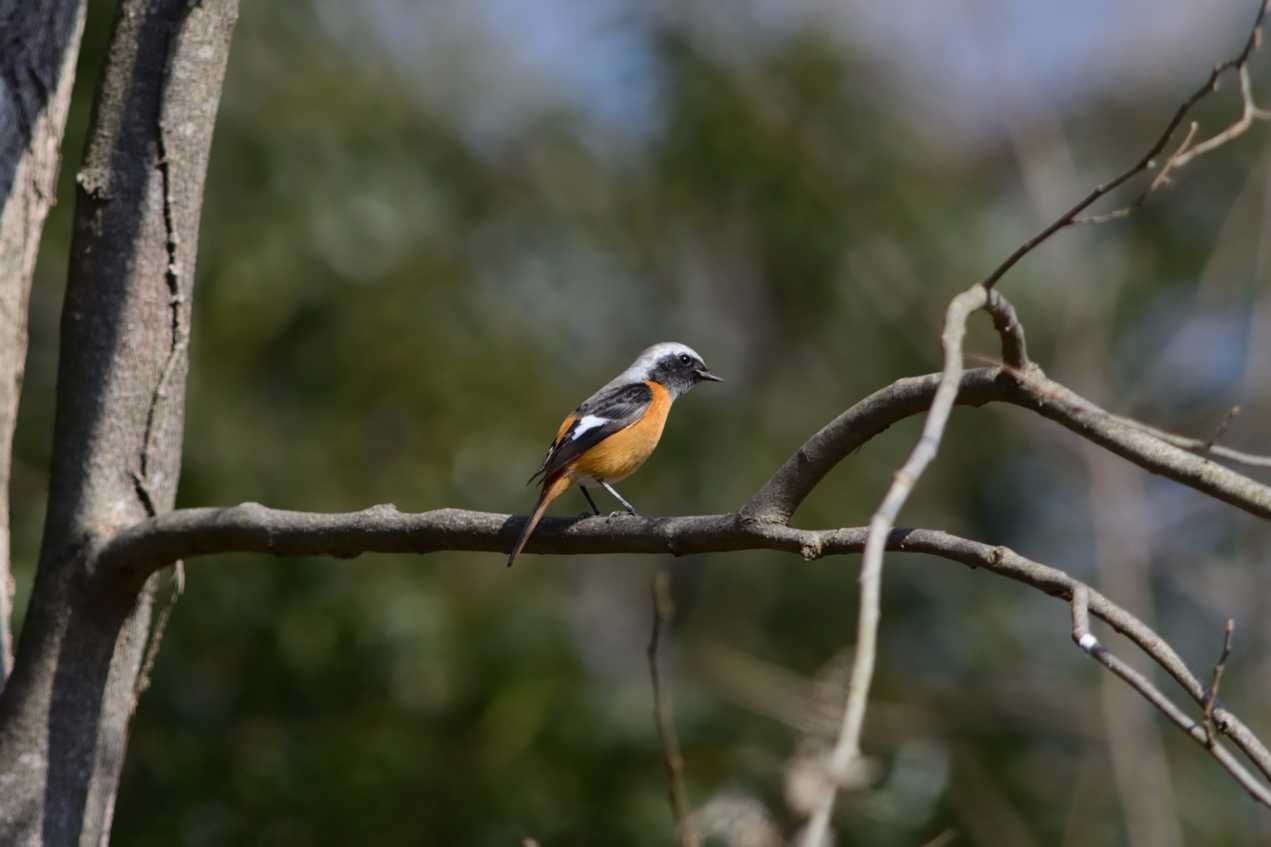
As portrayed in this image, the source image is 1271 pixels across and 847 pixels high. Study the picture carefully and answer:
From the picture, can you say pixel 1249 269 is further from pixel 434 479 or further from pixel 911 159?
pixel 434 479

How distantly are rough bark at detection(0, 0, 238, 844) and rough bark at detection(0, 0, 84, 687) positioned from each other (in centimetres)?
27

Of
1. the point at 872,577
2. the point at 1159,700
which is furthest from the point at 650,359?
the point at 872,577

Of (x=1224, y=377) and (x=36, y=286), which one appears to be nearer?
(x=36, y=286)

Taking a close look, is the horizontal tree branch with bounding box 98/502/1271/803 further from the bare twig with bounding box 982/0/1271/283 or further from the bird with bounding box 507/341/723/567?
the bird with bounding box 507/341/723/567

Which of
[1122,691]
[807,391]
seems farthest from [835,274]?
[1122,691]

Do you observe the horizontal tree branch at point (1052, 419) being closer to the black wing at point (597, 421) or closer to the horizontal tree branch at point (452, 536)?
the horizontal tree branch at point (452, 536)

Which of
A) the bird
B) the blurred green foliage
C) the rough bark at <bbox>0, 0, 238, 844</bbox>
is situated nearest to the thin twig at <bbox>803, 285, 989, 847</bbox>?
the rough bark at <bbox>0, 0, 238, 844</bbox>

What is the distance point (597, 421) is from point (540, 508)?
131cm

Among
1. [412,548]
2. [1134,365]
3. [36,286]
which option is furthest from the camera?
[1134,365]

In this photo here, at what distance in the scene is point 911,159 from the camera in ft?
38.8

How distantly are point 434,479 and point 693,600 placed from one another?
12.7 feet

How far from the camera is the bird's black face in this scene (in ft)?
19.0

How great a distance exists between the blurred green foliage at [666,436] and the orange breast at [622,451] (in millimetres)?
1251

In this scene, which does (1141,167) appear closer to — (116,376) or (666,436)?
(116,376)
